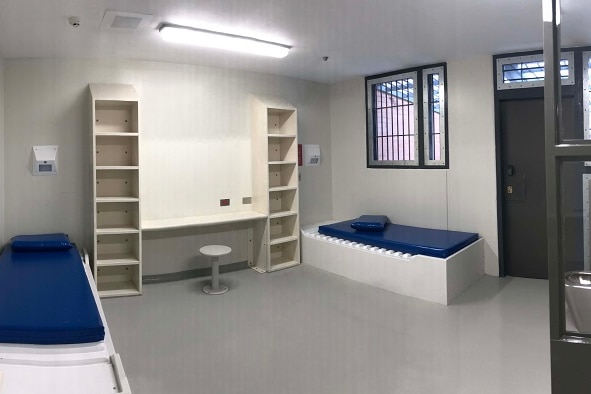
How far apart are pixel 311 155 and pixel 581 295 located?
472 cm

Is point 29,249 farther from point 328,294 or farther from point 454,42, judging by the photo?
point 454,42

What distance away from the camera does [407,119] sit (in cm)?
572

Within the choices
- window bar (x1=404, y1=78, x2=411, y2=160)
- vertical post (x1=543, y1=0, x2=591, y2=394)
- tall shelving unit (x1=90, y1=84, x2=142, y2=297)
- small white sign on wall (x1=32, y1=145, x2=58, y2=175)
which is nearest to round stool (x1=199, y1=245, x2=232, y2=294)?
tall shelving unit (x1=90, y1=84, x2=142, y2=297)

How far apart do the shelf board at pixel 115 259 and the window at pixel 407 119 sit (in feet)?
11.7

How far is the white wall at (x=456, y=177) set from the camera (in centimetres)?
505

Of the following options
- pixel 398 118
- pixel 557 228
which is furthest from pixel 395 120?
pixel 557 228

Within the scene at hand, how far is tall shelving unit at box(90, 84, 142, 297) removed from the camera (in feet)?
14.7

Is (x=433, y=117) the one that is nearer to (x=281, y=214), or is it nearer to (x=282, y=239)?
(x=281, y=214)

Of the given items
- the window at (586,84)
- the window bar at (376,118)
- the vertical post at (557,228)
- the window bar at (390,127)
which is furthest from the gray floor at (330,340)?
the window bar at (376,118)

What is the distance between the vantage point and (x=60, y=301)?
8.91 ft

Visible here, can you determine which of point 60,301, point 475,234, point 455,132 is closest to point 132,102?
point 60,301

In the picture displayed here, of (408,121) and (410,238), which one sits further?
(408,121)

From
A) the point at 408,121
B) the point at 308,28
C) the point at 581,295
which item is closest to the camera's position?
the point at 581,295

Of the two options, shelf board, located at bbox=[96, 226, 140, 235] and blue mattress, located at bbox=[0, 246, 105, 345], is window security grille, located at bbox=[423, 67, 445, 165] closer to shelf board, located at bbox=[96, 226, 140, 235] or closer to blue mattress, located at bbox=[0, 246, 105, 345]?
shelf board, located at bbox=[96, 226, 140, 235]
